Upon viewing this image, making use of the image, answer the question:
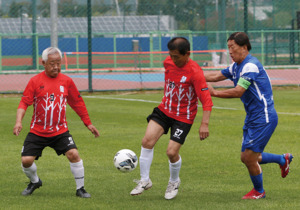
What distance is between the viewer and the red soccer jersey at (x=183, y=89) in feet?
22.0

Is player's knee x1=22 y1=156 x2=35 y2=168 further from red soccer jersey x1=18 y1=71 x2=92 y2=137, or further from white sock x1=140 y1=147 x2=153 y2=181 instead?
white sock x1=140 y1=147 x2=153 y2=181

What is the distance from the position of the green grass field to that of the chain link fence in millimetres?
14064

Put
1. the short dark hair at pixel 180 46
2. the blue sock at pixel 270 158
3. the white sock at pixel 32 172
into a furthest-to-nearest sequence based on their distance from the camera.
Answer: the blue sock at pixel 270 158, the white sock at pixel 32 172, the short dark hair at pixel 180 46

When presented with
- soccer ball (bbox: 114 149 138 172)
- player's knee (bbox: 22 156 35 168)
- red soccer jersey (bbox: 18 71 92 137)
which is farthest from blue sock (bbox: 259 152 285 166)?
player's knee (bbox: 22 156 35 168)

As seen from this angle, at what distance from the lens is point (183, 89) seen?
22.4 ft

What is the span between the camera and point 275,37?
32375 millimetres

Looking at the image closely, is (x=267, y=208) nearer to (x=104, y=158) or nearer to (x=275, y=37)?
(x=104, y=158)

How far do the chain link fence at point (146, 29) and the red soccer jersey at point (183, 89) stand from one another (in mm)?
18888

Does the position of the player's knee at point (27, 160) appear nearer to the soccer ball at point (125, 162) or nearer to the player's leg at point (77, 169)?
the player's leg at point (77, 169)

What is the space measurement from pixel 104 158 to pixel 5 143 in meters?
2.12

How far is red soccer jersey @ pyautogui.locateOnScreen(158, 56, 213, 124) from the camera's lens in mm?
6711

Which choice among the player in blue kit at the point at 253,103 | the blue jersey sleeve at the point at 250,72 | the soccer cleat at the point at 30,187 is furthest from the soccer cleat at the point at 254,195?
the soccer cleat at the point at 30,187

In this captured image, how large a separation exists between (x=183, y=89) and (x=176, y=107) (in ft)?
0.71

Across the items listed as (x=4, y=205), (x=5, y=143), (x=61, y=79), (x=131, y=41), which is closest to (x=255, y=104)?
(x=61, y=79)
